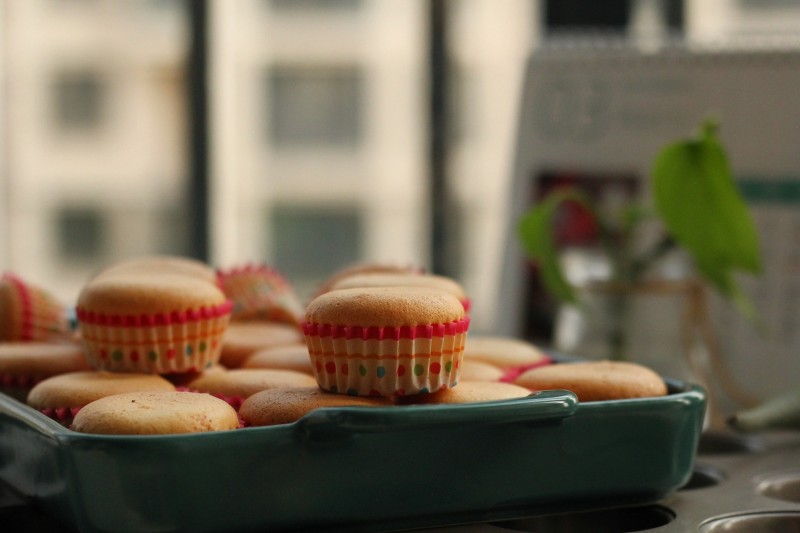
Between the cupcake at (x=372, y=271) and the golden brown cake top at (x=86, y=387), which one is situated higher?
the cupcake at (x=372, y=271)

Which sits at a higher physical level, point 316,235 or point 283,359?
point 283,359

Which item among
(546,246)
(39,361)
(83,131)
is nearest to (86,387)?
(39,361)

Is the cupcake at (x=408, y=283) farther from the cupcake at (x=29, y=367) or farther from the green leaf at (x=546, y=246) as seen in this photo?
the green leaf at (x=546, y=246)

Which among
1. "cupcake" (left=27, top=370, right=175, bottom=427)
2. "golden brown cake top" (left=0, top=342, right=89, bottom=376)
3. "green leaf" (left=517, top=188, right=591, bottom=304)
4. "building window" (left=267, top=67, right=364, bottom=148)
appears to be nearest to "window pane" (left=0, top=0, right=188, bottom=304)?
"building window" (left=267, top=67, right=364, bottom=148)

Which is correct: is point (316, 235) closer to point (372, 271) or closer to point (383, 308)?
point (372, 271)

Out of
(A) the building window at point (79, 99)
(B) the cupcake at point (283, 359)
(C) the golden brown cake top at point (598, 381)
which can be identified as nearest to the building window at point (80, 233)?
(A) the building window at point (79, 99)

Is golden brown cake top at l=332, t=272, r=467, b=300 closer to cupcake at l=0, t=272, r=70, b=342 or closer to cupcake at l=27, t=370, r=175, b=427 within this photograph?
cupcake at l=27, t=370, r=175, b=427

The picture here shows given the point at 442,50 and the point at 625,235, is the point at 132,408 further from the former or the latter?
the point at 442,50
